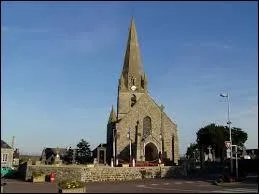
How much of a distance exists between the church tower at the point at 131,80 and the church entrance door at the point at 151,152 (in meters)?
10.2

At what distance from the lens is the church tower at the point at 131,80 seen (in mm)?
73375

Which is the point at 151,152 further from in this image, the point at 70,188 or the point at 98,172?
the point at 70,188

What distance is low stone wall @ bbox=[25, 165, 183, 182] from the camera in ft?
133

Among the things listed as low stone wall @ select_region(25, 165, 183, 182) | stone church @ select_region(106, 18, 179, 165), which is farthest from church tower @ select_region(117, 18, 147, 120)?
low stone wall @ select_region(25, 165, 183, 182)

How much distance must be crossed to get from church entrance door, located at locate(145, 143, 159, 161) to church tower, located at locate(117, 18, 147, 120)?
33.6ft

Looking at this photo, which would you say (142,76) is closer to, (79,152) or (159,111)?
(159,111)

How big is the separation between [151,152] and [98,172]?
23609mm

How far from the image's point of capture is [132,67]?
76.4m

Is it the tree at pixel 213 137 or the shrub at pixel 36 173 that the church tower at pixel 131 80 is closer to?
the tree at pixel 213 137

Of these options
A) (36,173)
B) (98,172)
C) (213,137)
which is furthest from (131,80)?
(36,173)

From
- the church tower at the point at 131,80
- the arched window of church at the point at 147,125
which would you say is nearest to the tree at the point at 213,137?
the church tower at the point at 131,80

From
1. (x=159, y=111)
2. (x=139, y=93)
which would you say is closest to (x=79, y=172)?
(x=159, y=111)

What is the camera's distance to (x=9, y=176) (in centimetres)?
4953

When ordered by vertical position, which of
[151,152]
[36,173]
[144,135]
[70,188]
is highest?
[144,135]
